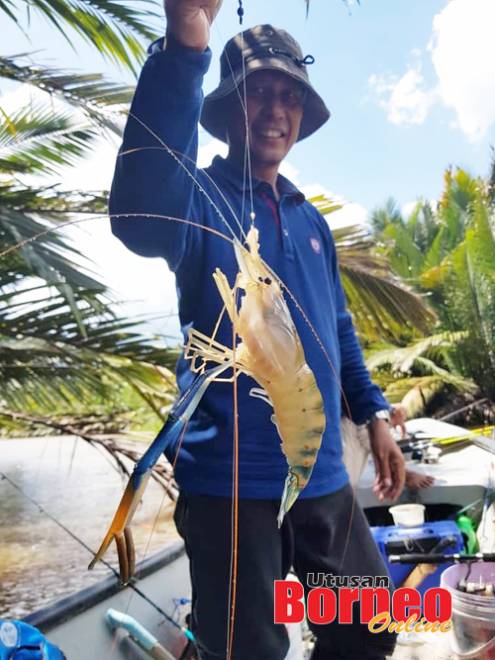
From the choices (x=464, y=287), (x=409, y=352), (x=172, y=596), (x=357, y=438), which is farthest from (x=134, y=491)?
(x=409, y=352)

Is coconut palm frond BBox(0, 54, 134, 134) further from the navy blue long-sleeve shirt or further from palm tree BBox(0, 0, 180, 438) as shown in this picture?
the navy blue long-sleeve shirt

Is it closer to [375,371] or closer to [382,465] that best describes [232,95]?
[382,465]

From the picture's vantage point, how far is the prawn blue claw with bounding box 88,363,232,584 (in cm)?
50

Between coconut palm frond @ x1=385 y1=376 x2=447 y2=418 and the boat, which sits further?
coconut palm frond @ x1=385 y1=376 x2=447 y2=418

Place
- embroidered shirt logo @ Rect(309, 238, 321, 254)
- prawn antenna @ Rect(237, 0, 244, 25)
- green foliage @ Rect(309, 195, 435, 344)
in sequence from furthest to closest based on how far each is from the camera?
green foliage @ Rect(309, 195, 435, 344) < embroidered shirt logo @ Rect(309, 238, 321, 254) < prawn antenna @ Rect(237, 0, 244, 25)

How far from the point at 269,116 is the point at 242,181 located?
131 millimetres

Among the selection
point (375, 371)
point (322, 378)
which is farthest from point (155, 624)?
point (375, 371)

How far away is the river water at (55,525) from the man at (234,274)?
1.12 metres

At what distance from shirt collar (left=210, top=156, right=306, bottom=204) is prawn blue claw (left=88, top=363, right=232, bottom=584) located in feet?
1.89

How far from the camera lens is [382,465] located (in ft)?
4.32

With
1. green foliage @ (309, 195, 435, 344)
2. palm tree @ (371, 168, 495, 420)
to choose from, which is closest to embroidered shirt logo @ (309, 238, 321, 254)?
green foliage @ (309, 195, 435, 344)

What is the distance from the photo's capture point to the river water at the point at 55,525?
3.44 metres

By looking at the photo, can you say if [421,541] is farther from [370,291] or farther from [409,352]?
[409,352]

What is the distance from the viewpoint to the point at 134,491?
51cm
